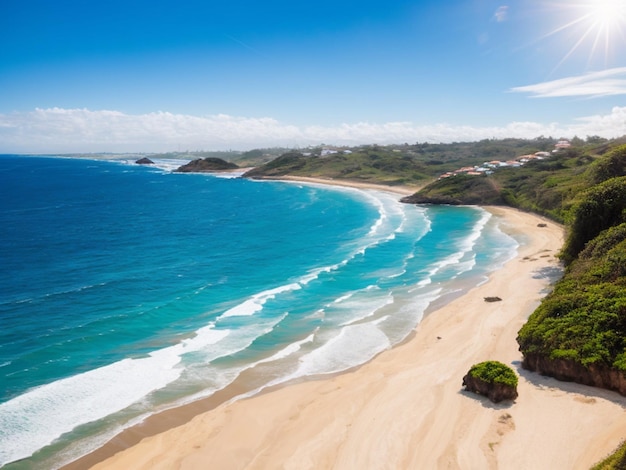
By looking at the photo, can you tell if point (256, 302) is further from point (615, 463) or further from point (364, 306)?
point (615, 463)

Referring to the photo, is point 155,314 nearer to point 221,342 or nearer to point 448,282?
point 221,342

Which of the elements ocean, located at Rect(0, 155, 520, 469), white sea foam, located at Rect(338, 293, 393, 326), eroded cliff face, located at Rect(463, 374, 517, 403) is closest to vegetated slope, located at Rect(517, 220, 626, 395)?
eroded cliff face, located at Rect(463, 374, 517, 403)

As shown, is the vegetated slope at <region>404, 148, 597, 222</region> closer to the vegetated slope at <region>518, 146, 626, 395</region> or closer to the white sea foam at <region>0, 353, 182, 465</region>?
the vegetated slope at <region>518, 146, 626, 395</region>

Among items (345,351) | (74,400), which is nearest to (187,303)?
(74,400)

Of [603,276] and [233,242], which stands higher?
[603,276]

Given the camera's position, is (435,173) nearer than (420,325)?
No

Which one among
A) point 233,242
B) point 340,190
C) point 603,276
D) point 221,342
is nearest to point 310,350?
point 221,342
